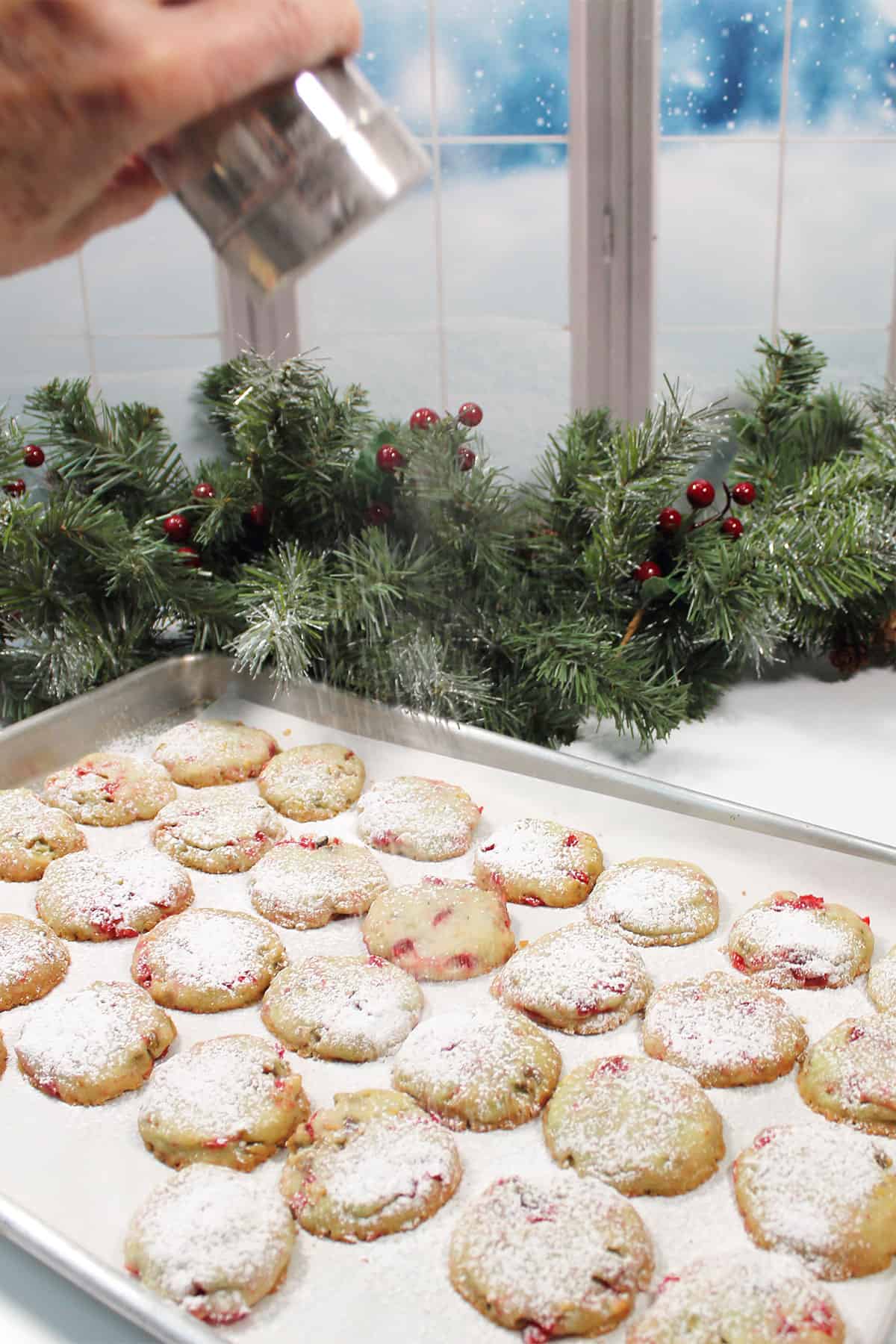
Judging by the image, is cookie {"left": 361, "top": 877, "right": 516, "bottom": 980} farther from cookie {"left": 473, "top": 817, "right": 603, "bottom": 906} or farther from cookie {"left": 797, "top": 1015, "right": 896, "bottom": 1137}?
cookie {"left": 797, "top": 1015, "right": 896, "bottom": 1137}

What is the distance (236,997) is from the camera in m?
0.86

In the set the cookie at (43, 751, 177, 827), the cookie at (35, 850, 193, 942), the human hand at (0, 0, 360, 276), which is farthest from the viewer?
the cookie at (43, 751, 177, 827)

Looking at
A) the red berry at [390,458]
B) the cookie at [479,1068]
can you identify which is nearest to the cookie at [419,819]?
the cookie at [479,1068]

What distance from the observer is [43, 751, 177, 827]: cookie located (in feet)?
3.54

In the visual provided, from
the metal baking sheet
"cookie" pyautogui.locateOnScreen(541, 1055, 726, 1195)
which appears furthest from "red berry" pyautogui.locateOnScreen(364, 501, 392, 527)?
"cookie" pyautogui.locateOnScreen(541, 1055, 726, 1195)

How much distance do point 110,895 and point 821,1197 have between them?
587 millimetres

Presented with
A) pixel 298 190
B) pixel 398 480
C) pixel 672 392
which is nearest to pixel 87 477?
pixel 398 480

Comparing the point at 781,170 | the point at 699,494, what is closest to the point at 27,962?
the point at 699,494

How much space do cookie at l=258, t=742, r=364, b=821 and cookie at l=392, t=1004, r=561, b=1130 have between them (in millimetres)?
315

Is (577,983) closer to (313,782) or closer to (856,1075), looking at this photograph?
(856,1075)

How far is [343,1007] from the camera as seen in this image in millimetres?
827

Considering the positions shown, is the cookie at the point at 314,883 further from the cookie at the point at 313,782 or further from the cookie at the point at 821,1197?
the cookie at the point at 821,1197

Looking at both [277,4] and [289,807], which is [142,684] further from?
[277,4]

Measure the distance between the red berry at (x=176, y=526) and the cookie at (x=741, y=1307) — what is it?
2.96 ft
